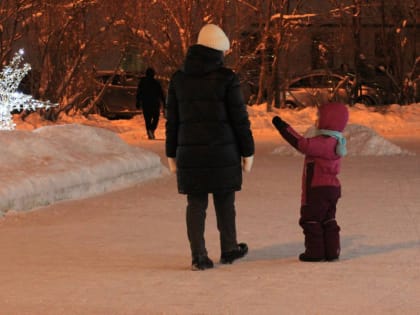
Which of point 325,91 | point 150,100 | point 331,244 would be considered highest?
point 331,244

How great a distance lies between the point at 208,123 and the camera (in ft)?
23.5

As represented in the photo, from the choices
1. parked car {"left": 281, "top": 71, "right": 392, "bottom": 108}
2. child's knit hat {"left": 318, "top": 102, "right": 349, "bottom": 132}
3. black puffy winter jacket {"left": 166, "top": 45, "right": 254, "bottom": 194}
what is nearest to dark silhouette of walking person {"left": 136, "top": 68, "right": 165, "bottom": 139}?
parked car {"left": 281, "top": 71, "right": 392, "bottom": 108}

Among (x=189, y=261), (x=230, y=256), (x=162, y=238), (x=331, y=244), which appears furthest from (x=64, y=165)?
(x=331, y=244)

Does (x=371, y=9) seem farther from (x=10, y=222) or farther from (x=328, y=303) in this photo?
(x=328, y=303)

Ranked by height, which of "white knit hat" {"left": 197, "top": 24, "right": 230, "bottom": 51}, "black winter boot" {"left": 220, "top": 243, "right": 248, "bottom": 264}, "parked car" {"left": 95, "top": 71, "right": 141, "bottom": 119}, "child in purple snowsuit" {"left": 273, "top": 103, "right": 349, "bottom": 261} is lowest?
"parked car" {"left": 95, "top": 71, "right": 141, "bottom": 119}

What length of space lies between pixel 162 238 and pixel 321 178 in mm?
1800

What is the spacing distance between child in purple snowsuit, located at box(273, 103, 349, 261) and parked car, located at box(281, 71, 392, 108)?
2255cm

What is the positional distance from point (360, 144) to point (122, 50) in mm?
10853

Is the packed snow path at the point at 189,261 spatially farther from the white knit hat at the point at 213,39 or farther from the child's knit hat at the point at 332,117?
the white knit hat at the point at 213,39

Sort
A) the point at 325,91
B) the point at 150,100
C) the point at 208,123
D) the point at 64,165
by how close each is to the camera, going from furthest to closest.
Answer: the point at 325,91
the point at 150,100
the point at 64,165
the point at 208,123

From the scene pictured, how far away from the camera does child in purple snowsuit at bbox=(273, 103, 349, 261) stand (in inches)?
293

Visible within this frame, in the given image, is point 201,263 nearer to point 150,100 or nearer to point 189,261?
point 189,261

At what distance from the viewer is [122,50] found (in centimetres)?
2656

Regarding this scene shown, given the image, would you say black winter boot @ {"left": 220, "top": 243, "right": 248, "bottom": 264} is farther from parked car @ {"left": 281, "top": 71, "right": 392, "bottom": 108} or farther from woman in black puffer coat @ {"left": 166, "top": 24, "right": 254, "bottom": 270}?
parked car @ {"left": 281, "top": 71, "right": 392, "bottom": 108}
